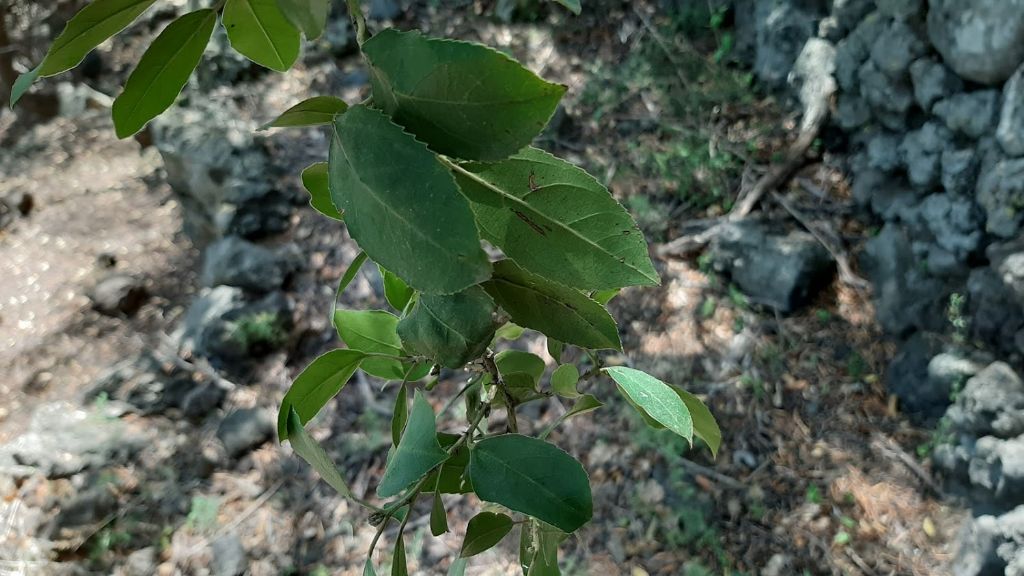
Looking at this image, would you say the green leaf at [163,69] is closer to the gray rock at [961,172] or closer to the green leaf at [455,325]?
the green leaf at [455,325]

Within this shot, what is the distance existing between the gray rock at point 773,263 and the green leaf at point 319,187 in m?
2.13

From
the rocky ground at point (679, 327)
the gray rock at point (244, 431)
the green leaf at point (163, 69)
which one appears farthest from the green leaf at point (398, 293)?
the gray rock at point (244, 431)

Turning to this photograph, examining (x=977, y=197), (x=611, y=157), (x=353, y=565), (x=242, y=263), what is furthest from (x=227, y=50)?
(x=977, y=197)

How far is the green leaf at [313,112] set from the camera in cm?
38

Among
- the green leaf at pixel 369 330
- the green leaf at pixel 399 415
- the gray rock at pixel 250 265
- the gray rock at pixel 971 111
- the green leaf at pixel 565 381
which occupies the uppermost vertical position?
the green leaf at pixel 565 381

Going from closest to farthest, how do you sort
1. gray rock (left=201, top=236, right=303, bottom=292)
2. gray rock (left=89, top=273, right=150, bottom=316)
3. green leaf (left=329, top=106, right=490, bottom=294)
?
green leaf (left=329, top=106, right=490, bottom=294)
gray rock (left=201, top=236, right=303, bottom=292)
gray rock (left=89, top=273, right=150, bottom=316)

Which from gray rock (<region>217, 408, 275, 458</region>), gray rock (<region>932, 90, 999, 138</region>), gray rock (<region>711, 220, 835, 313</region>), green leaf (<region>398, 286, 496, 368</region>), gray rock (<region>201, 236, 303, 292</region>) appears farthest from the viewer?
gray rock (<region>201, 236, 303, 292</region>)

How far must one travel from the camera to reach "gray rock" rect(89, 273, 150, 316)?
2.90 meters

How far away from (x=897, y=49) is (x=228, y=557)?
2.65 metres

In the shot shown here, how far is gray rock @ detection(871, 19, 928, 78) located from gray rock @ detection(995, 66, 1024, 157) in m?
0.41

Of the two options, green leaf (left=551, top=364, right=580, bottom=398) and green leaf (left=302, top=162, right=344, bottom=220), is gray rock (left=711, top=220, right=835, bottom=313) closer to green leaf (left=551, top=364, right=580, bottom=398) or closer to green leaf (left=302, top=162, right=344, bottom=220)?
green leaf (left=551, top=364, right=580, bottom=398)

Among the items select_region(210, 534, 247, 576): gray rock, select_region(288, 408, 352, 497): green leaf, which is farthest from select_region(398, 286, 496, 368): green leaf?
select_region(210, 534, 247, 576): gray rock

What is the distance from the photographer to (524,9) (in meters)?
3.56

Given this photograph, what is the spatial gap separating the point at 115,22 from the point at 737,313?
225 cm
